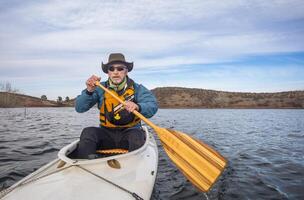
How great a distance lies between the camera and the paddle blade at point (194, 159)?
4477 millimetres

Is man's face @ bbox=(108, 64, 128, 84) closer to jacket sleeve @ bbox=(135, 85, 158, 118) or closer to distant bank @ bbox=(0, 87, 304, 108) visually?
jacket sleeve @ bbox=(135, 85, 158, 118)

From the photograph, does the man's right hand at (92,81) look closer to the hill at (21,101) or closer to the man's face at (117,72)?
the man's face at (117,72)

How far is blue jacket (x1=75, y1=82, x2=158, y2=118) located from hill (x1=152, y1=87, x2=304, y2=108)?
229 ft

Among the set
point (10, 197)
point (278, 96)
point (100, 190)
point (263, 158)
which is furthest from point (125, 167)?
point (278, 96)

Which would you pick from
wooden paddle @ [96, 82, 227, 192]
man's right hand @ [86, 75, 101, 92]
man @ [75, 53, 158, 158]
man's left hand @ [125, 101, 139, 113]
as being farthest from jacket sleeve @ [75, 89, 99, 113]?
man's left hand @ [125, 101, 139, 113]

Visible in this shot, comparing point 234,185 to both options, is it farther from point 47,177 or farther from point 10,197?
point 10,197

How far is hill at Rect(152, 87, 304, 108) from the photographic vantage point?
2758 inches

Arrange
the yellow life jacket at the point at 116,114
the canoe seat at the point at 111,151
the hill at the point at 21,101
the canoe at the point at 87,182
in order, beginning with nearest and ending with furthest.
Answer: the canoe at the point at 87,182 → the canoe seat at the point at 111,151 → the yellow life jacket at the point at 116,114 → the hill at the point at 21,101

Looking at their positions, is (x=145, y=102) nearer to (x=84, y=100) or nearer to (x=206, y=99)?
(x=84, y=100)

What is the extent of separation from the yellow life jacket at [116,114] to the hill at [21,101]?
67821 millimetres

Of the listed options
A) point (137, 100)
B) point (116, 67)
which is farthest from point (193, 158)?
point (116, 67)

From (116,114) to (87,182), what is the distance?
6.72 ft

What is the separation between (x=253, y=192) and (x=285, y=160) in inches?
134

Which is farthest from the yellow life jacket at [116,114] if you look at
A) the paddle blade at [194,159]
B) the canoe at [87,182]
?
the canoe at [87,182]
